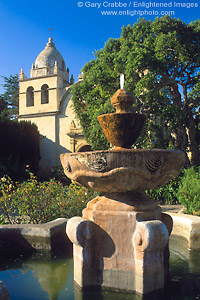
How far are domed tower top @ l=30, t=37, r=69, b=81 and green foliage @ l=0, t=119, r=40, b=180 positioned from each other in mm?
4095

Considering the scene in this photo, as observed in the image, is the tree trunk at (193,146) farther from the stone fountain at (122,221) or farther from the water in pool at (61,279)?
the stone fountain at (122,221)

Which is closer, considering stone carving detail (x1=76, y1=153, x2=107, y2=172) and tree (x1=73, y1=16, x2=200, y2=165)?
stone carving detail (x1=76, y1=153, x2=107, y2=172)

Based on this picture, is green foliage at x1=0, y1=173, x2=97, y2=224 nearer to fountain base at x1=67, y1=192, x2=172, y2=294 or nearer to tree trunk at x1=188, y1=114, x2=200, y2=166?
fountain base at x1=67, y1=192, x2=172, y2=294

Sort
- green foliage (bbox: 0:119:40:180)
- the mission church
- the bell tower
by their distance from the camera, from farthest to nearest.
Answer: the bell tower < the mission church < green foliage (bbox: 0:119:40:180)

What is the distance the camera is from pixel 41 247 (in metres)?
3.96

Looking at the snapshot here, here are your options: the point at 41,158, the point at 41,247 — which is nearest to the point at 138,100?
the point at 41,247

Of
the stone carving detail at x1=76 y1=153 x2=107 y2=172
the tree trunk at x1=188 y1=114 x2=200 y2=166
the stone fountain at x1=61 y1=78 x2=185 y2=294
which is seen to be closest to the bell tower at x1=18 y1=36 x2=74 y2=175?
the tree trunk at x1=188 y1=114 x2=200 y2=166

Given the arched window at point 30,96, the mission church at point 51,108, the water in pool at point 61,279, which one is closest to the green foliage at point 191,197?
the water in pool at point 61,279

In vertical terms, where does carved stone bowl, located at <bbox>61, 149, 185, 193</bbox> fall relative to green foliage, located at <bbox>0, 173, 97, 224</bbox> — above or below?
above

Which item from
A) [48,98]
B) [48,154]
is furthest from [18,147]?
[48,98]

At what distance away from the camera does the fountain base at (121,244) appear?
2713 millimetres

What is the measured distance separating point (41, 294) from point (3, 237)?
140 cm

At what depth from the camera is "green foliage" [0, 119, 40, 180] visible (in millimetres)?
16547

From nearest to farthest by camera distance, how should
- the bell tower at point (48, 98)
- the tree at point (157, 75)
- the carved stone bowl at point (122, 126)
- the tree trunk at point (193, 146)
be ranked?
the carved stone bowl at point (122, 126)
the tree at point (157, 75)
the tree trunk at point (193, 146)
the bell tower at point (48, 98)
